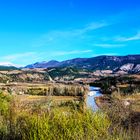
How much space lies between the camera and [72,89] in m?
142

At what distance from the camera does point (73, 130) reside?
1295 cm

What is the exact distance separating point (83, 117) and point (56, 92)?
129 metres

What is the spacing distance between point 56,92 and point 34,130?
424 ft

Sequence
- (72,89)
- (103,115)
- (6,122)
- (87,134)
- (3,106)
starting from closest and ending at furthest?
(87,134) → (103,115) → (6,122) → (3,106) → (72,89)

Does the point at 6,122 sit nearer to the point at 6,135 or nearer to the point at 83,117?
the point at 6,135

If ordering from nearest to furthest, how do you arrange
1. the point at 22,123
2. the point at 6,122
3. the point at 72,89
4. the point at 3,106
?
the point at 22,123, the point at 6,122, the point at 3,106, the point at 72,89

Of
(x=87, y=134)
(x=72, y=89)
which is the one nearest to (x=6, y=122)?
(x=87, y=134)

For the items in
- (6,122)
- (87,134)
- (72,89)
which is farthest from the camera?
(72,89)

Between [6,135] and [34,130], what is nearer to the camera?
[34,130]

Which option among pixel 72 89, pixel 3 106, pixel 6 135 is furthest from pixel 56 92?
pixel 6 135

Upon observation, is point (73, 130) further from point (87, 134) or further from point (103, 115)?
point (103, 115)

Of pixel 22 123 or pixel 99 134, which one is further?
pixel 22 123

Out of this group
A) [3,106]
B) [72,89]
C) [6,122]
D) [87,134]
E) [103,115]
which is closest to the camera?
[87,134]

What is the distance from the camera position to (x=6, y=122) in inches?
723
